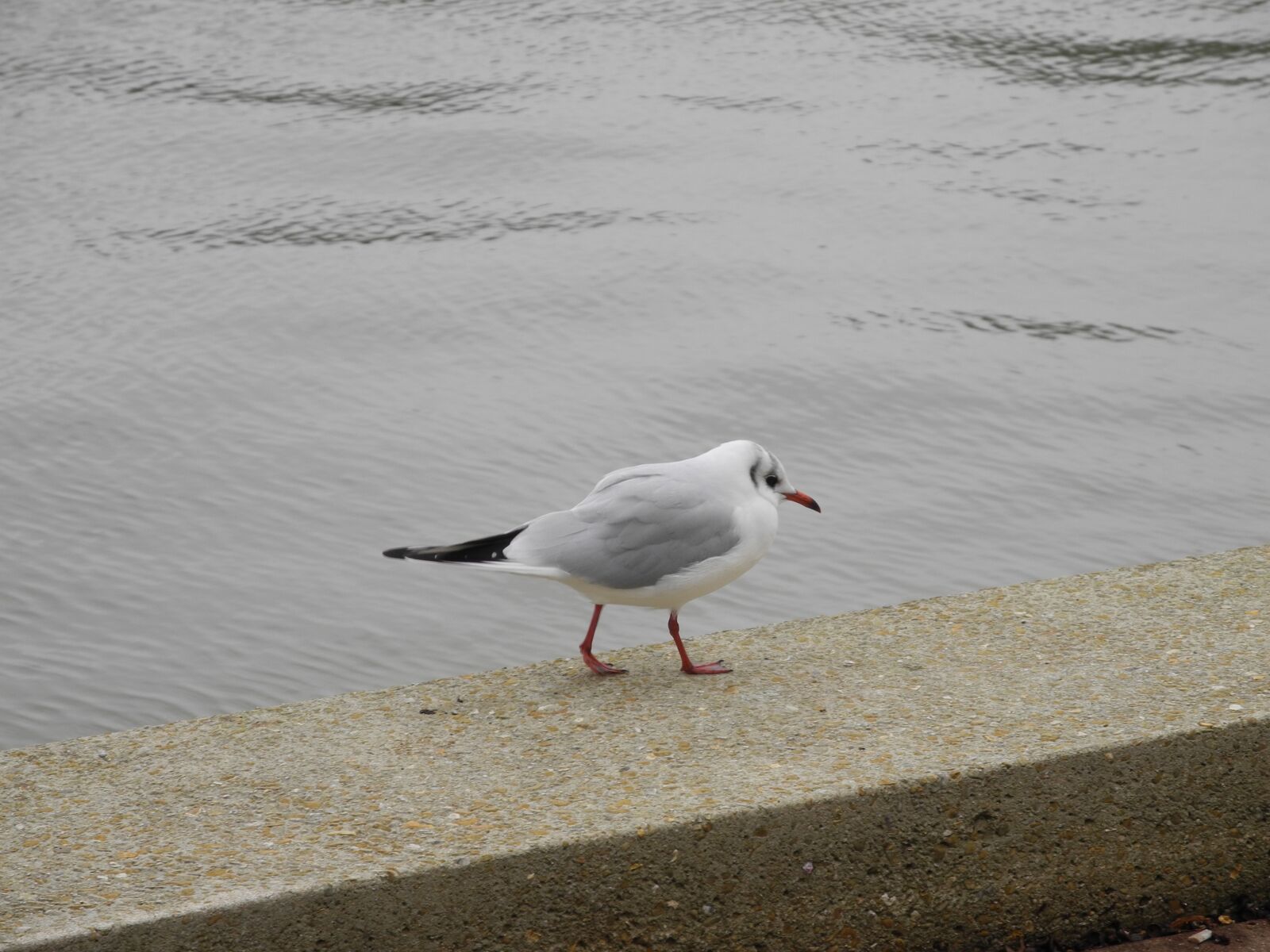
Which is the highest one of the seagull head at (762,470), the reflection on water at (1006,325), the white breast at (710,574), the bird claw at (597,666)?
the seagull head at (762,470)

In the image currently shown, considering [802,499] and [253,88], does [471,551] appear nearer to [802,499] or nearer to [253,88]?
[802,499]

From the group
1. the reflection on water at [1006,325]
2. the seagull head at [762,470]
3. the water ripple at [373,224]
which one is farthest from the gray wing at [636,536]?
the water ripple at [373,224]

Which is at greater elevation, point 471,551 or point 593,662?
point 471,551

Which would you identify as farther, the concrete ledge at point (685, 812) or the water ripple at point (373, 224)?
the water ripple at point (373, 224)

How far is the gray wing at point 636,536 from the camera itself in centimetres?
349

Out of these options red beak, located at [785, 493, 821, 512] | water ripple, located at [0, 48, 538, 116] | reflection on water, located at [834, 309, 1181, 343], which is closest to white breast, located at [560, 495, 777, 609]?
red beak, located at [785, 493, 821, 512]

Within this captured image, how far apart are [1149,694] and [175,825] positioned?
189cm

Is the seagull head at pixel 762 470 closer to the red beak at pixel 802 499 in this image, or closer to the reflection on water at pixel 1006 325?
the red beak at pixel 802 499

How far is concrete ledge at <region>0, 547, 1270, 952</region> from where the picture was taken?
107 inches

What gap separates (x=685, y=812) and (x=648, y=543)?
2.67 ft

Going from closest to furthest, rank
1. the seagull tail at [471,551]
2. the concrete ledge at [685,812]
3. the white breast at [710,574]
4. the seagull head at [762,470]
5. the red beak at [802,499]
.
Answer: the concrete ledge at [685,812], the seagull tail at [471,551], the white breast at [710,574], the seagull head at [762,470], the red beak at [802,499]

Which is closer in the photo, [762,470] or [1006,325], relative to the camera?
[762,470]

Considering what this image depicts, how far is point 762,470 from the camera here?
3.69 m

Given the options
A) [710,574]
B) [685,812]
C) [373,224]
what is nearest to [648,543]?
[710,574]
